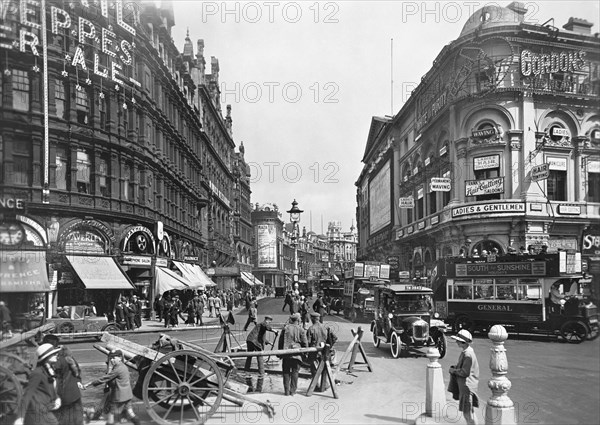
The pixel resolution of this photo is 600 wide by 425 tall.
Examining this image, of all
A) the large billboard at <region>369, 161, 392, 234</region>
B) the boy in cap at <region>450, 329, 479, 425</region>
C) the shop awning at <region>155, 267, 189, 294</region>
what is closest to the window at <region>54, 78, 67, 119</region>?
the shop awning at <region>155, 267, 189, 294</region>

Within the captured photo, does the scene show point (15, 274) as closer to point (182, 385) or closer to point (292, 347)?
point (182, 385)

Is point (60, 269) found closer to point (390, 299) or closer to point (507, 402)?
→ point (390, 299)

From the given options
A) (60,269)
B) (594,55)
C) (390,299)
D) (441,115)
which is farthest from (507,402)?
(441,115)

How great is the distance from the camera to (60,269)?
2234 cm

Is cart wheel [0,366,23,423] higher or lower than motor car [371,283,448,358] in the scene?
higher

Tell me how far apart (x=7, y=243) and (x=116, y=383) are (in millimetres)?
2706

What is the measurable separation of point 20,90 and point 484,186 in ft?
83.5

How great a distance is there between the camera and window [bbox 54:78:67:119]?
71.1 ft

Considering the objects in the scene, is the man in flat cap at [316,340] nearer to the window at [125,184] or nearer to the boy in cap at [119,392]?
the boy in cap at [119,392]

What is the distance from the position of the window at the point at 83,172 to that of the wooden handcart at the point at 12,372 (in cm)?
1647

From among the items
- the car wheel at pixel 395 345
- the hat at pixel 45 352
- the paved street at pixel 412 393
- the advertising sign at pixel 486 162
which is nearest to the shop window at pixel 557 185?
the advertising sign at pixel 486 162

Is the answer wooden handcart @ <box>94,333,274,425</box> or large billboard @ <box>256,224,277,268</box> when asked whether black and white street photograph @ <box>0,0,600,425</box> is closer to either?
wooden handcart @ <box>94,333,274,425</box>

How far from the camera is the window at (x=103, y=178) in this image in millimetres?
25062

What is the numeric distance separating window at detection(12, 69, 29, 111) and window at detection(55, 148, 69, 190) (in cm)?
504
